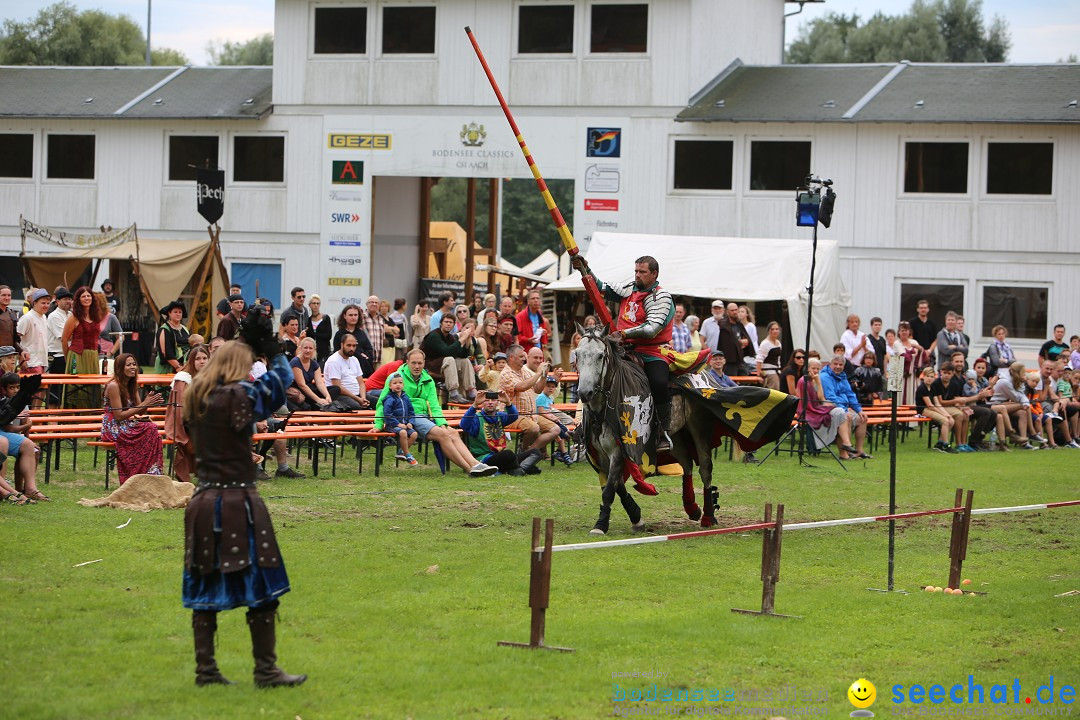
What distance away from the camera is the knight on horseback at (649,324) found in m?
12.6

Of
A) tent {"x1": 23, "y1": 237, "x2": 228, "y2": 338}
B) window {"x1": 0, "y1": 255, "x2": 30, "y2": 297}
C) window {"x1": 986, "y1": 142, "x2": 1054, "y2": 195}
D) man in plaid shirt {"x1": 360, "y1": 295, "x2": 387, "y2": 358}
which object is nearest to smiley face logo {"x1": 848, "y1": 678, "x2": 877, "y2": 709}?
man in plaid shirt {"x1": 360, "y1": 295, "x2": 387, "y2": 358}

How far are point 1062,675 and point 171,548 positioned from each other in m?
6.68

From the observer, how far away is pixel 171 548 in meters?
10.9

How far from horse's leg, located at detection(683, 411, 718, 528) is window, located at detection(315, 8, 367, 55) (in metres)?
22.2

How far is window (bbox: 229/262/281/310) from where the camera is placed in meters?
33.7

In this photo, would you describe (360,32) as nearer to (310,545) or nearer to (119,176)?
(119,176)

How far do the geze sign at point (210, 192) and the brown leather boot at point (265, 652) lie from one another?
69.0 feet

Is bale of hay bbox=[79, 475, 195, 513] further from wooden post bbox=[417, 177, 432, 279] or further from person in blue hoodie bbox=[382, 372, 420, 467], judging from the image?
wooden post bbox=[417, 177, 432, 279]

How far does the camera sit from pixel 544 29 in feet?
106

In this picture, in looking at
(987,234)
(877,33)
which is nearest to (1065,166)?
(987,234)

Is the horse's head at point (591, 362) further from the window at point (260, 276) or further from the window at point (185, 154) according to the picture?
the window at point (185, 154)

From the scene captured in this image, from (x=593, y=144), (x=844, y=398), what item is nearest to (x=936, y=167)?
(x=593, y=144)

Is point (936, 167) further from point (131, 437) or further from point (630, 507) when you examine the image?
point (131, 437)

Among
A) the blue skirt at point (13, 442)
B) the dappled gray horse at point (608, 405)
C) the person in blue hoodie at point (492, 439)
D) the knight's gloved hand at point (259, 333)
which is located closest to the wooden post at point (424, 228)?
the person in blue hoodie at point (492, 439)
